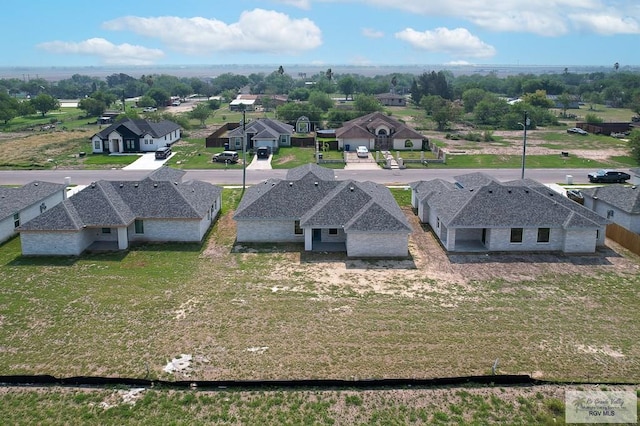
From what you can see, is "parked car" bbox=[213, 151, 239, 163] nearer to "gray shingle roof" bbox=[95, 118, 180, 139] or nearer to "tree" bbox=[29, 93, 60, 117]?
"gray shingle roof" bbox=[95, 118, 180, 139]

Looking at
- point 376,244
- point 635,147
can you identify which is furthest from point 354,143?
point 376,244

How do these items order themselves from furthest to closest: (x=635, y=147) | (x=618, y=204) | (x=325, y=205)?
Answer: (x=635, y=147) → (x=618, y=204) → (x=325, y=205)

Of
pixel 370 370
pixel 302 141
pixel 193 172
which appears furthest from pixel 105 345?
pixel 302 141

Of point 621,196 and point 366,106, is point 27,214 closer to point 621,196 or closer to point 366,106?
point 621,196

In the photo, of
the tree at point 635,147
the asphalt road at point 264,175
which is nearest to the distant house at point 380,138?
the asphalt road at point 264,175

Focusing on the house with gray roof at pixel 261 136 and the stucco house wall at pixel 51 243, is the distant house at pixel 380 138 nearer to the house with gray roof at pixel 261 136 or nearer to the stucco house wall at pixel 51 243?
the house with gray roof at pixel 261 136
